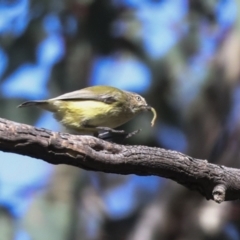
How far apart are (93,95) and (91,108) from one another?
0.16 metres

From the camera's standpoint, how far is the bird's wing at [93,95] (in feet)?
12.9

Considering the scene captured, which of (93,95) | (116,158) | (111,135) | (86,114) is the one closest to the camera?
(116,158)

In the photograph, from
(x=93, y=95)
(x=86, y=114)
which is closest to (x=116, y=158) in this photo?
(x=86, y=114)

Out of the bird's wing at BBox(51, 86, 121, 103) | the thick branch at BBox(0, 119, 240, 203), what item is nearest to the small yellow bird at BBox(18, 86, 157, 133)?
the bird's wing at BBox(51, 86, 121, 103)

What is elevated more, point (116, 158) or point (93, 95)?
point (116, 158)

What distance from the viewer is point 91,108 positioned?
3.89 meters

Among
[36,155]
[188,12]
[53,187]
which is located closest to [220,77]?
[188,12]

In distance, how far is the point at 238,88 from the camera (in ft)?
20.4

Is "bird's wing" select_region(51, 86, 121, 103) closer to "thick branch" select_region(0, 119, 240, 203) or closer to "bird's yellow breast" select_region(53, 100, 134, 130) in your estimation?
"bird's yellow breast" select_region(53, 100, 134, 130)

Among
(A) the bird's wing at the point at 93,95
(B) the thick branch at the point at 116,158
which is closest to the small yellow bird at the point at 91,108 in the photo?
(A) the bird's wing at the point at 93,95

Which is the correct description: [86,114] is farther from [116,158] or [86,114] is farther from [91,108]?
[116,158]

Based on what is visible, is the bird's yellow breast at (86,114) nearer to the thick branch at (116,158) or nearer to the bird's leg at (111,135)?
the bird's leg at (111,135)

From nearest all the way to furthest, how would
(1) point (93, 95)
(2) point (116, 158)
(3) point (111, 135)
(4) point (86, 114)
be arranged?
(2) point (116, 158) < (3) point (111, 135) < (4) point (86, 114) < (1) point (93, 95)

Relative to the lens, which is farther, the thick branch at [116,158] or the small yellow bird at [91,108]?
the small yellow bird at [91,108]
